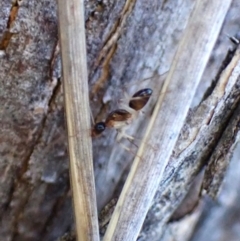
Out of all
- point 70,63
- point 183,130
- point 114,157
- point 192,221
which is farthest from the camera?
point 192,221

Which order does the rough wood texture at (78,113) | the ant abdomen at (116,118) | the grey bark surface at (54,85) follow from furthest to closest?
the ant abdomen at (116,118), the grey bark surface at (54,85), the rough wood texture at (78,113)

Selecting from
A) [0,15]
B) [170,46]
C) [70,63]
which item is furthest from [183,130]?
[0,15]

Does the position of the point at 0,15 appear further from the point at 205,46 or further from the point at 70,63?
the point at 205,46

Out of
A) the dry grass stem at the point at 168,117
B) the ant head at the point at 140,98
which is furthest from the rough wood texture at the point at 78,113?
the ant head at the point at 140,98

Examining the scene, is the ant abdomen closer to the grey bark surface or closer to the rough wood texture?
the grey bark surface

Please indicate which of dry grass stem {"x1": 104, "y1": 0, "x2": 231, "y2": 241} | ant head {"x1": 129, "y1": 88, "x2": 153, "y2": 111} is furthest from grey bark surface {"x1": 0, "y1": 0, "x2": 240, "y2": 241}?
dry grass stem {"x1": 104, "y1": 0, "x2": 231, "y2": 241}

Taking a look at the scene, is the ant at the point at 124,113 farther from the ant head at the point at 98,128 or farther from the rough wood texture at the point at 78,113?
the rough wood texture at the point at 78,113
